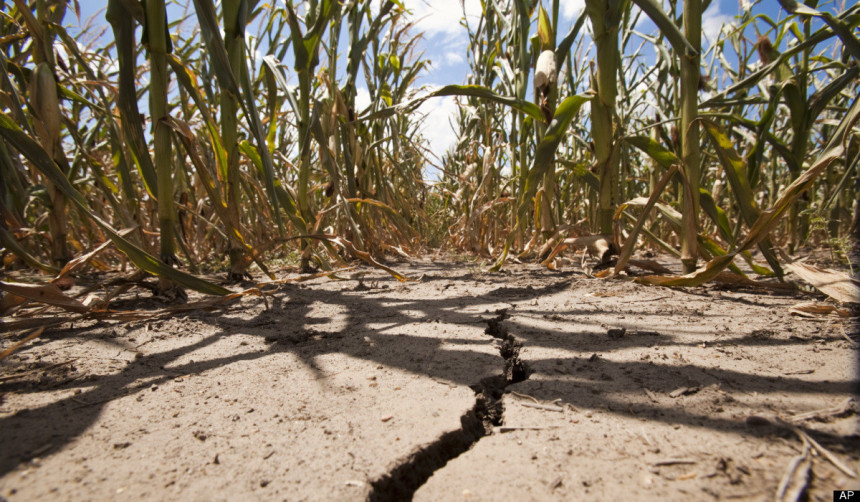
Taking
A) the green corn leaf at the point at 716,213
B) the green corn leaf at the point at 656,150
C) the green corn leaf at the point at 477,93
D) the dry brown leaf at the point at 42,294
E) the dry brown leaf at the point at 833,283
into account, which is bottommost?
the dry brown leaf at the point at 833,283

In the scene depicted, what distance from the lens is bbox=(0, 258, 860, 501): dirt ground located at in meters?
0.52

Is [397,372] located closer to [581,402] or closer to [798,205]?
[581,402]

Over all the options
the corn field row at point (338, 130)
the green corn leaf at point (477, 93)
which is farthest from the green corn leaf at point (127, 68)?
the green corn leaf at point (477, 93)

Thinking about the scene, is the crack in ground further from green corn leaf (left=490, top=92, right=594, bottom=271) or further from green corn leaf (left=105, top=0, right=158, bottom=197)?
green corn leaf (left=105, top=0, right=158, bottom=197)

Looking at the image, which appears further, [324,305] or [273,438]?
[324,305]

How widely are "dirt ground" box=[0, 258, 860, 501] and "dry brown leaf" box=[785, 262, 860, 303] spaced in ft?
0.18

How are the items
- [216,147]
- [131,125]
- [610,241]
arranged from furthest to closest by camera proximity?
[610,241] → [216,147] → [131,125]

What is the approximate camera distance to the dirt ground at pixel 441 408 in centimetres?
52

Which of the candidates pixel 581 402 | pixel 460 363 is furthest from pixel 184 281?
pixel 581 402

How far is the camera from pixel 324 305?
1.43m

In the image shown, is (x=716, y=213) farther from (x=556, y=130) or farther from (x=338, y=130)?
(x=338, y=130)

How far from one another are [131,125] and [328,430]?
1.01 m

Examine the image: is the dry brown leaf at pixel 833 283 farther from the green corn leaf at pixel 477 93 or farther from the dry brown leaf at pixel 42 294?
the dry brown leaf at pixel 42 294

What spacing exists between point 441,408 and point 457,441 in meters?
0.07
